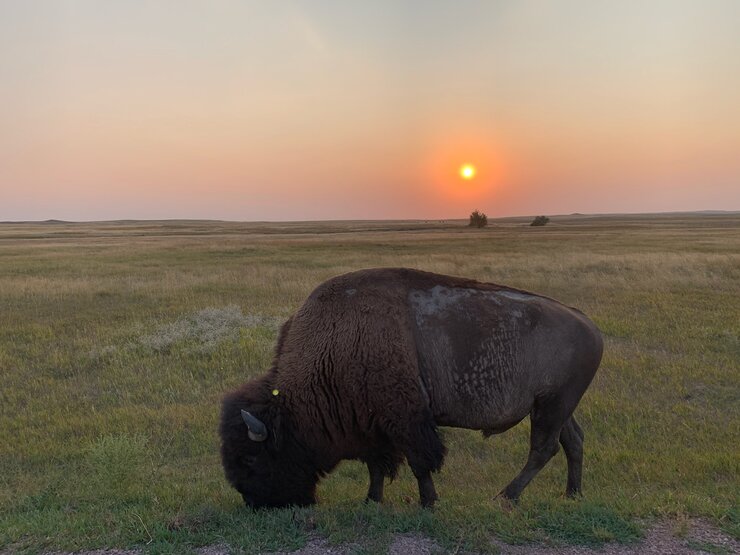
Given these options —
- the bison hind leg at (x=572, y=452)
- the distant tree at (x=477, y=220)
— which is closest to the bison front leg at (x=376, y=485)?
the bison hind leg at (x=572, y=452)

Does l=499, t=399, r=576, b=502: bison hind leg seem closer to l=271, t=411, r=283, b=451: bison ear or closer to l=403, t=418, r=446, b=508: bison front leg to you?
l=403, t=418, r=446, b=508: bison front leg

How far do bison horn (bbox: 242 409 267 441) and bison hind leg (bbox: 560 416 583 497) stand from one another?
3.18 m

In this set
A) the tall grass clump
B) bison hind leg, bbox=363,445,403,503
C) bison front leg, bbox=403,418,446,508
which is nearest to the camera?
bison front leg, bbox=403,418,446,508

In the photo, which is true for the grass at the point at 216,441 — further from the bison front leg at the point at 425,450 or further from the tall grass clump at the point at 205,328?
the bison front leg at the point at 425,450

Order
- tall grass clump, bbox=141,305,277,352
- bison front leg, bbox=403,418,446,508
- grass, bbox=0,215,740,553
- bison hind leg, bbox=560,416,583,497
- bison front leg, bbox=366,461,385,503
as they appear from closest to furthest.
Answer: grass, bbox=0,215,740,553
bison front leg, bbox=403,418,446,508
bison front leg, bbox=366,461,385,503
bison hind leg, bbox=560,416,583,497
tall grass clump, bbox=141,305,277,352

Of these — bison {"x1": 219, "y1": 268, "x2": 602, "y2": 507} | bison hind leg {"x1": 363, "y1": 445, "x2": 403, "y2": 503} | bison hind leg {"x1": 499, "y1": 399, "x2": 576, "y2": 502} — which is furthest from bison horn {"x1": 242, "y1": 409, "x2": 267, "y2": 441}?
bison hind leg {"x1": 499, "y1": 399, "x2": 576, "y2": 502}

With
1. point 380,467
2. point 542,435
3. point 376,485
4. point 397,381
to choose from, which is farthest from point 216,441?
point 542,435

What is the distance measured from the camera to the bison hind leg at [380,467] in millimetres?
5238

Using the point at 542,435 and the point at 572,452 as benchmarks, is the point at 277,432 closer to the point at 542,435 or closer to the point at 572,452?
the point at 542,435

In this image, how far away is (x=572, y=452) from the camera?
578cm

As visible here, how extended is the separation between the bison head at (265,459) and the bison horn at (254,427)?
0.02 metres

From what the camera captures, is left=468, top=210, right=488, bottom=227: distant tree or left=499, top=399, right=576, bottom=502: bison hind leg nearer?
left=499, top=399, right=576, bottom=502: bison hind leg

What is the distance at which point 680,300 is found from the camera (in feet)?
56.5

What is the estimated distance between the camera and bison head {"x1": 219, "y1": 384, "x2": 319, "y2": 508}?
4.96 m
